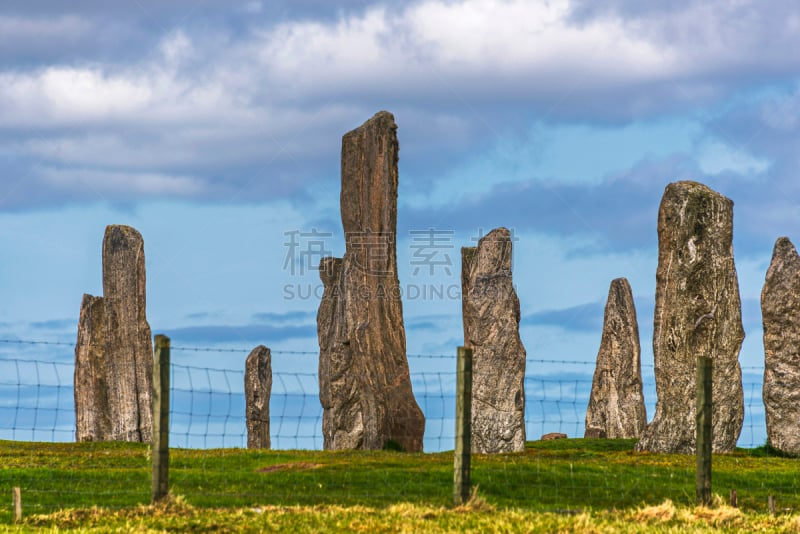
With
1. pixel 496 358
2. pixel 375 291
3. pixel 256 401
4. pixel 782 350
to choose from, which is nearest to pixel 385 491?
pixel 496 358

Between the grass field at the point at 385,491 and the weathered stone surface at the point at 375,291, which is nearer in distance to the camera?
the grass field at the point at 385,491

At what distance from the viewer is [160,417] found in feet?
46.5

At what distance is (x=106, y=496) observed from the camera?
1698cm

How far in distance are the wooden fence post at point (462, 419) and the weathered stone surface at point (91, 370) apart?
58.8 feet

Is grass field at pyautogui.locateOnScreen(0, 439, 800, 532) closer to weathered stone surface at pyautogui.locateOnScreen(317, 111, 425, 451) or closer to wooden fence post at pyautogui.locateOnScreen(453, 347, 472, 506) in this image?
wooden fence post at pyautogui.locateOnScreen(453, 347, 472, 506)

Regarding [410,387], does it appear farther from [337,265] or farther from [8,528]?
[8,528]

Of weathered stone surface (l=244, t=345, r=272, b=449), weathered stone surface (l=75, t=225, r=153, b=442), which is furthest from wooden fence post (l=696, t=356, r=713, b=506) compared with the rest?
weathered stone surface (l=244, t=345, r=272, b=449)

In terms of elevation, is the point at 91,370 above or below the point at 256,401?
above

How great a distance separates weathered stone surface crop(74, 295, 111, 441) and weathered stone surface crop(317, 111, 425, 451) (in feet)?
24.8

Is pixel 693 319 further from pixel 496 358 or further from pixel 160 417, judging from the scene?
pixel 160 417

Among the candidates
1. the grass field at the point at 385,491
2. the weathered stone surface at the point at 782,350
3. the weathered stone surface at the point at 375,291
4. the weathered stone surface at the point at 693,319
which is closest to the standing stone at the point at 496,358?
the grass field at the point at 385,491

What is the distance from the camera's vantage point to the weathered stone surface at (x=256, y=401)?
30750 mm

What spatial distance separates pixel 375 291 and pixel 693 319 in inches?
277

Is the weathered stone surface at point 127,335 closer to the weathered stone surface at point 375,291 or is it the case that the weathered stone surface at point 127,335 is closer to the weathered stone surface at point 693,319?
the weathered stone surface at point 375,291
